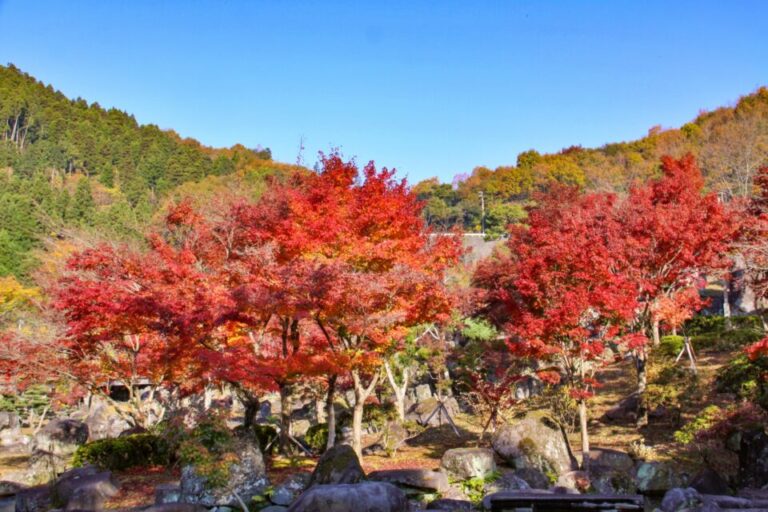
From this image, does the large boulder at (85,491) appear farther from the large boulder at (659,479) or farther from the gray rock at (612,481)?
the large boulder at (659,479)

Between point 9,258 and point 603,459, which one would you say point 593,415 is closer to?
point 603,459

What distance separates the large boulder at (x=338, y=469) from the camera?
10.2 metres

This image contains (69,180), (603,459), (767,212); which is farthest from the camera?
(69,180)

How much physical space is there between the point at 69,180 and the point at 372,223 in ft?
239

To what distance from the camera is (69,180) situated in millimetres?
74062

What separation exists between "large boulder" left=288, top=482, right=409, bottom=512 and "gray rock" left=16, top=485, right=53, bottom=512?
8.06 metres

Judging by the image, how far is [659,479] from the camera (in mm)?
10906

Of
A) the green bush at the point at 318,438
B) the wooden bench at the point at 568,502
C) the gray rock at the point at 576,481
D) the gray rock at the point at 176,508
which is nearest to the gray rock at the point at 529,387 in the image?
the green bush at the point at 318,438

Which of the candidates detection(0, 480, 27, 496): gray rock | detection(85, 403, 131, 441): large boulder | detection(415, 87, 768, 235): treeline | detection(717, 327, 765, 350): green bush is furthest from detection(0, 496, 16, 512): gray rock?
detection(717, 327, 765, 350): green bush

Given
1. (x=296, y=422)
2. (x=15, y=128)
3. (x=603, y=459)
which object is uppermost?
(x=15, y=128)

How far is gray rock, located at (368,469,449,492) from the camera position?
11.4 meters

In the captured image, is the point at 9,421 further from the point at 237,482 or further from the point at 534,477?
the point at 534,477

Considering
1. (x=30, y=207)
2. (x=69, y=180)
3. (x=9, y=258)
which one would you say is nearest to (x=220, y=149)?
(x=69, y=180)

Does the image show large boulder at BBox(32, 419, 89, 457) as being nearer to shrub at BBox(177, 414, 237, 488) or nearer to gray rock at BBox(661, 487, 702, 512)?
shrub at BBox(177, 414, 237, 488)
